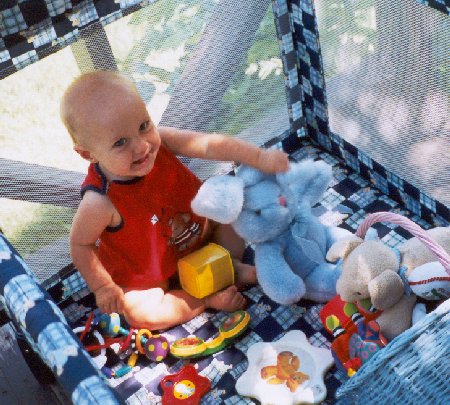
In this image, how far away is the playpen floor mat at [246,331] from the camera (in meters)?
1.07

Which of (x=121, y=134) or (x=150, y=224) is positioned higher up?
(x=121, y=134)

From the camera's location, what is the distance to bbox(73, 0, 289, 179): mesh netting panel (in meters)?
1.11

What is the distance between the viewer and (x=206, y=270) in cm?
113

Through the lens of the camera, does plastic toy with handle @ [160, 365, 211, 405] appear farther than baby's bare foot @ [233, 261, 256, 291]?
No

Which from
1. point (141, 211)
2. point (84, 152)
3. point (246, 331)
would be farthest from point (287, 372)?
point (84, 152)

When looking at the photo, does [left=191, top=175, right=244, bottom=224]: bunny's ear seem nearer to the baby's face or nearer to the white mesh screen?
the baby's face

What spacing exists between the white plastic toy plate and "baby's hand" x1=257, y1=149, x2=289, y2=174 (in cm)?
25

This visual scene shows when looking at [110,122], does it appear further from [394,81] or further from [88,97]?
[394,81]

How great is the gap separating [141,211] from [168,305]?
0.53ft

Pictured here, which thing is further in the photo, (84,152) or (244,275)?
(244,275)

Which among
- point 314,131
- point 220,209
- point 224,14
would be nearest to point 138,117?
point 220,209

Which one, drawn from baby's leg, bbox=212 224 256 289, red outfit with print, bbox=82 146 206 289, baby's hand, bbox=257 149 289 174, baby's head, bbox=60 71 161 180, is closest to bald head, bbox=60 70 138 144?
baby's head, bbox=60 71 161 180

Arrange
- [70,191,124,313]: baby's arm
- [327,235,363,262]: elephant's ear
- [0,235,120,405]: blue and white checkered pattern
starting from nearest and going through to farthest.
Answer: [0,235,120,405]: blue and white checkered pattern
[327,235,363,262]: elephant's ear
[70,191,124,313]: baby's arm

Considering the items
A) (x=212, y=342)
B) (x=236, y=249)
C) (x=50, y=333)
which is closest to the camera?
(x=50, y=333)
